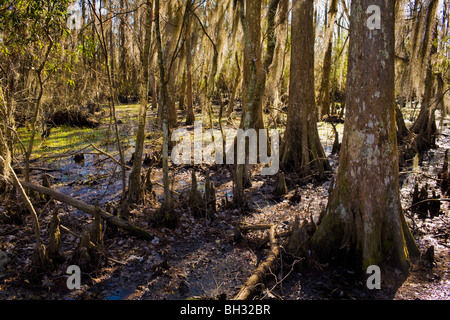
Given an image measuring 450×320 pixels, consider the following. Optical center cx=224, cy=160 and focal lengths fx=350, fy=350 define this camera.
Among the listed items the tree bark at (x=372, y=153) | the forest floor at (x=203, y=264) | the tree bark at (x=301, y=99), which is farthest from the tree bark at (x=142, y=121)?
the tree bark at (x=301, y=99)

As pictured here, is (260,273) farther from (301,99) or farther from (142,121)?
(301,99)

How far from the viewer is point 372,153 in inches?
168

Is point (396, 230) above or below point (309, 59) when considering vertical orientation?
below

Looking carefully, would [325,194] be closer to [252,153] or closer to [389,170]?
[252,153]

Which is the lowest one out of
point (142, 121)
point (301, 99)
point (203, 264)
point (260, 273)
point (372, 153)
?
point (203, 264)

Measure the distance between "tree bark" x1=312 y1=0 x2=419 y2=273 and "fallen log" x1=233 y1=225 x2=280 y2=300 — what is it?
86 cm

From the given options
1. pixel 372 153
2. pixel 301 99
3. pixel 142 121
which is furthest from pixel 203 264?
pixel 301 99

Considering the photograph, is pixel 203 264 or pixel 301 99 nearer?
pixel 203 264

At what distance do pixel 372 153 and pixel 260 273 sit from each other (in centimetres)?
199

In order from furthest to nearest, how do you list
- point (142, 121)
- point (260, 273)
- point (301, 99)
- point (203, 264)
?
point (301, 99)
point (142, 121)
point (203, 264)
point (260, 273)

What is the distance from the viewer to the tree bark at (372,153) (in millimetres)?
4195
